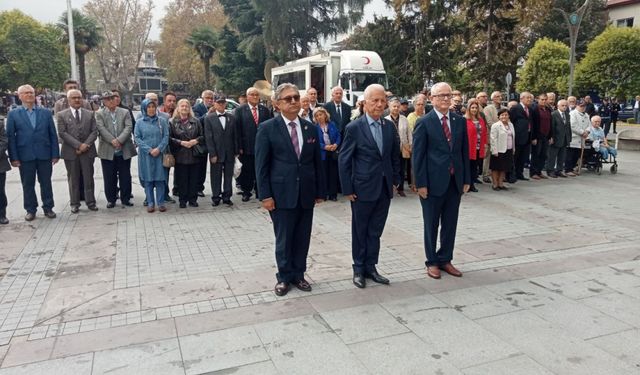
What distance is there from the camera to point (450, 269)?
518cm

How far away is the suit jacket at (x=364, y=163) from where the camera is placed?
4719 mm

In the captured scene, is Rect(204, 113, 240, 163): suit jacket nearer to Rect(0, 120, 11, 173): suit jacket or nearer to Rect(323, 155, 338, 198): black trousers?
Rect(323, 155, 338, 198): black trousers

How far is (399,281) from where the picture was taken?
5.00 m

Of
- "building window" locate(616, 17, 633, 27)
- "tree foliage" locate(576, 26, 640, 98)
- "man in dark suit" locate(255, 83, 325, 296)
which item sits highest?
"building window" locate(616, 17, 633, 27)

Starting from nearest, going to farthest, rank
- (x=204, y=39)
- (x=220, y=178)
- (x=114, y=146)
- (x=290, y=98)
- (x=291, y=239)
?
(x=290, y=98) → (x=291, y=239) → (x=114, y=146) → (x=220, y=178) → (x=204, y=39)

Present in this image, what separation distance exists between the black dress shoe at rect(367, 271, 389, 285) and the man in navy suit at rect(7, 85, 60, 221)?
5.39 m

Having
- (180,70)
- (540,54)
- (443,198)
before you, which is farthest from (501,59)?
(180,70)

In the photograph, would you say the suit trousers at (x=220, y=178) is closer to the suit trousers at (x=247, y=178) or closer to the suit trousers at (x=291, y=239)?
the suit trousers at (x=247, y=178)

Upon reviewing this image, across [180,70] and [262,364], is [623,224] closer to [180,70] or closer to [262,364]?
[262,364]

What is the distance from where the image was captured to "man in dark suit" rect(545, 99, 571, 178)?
446 inches

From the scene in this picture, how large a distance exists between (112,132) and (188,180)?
4.69ft

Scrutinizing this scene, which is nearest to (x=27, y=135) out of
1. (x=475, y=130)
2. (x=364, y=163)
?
(x=364, y=163)

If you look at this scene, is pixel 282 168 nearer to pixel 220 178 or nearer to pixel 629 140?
pixel 220 178

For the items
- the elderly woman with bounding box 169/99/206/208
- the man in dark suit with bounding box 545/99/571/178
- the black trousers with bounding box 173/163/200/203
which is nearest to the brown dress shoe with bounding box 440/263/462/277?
the elderly woman with bounding box 169/99/206/208
